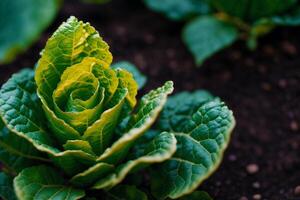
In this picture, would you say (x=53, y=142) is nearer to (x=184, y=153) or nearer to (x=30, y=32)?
(x=184, y=153)

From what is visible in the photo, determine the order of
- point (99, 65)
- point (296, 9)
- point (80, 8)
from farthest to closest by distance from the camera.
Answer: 1. point (80, 8)
2. point (296, 9)
3. point (99, 65)

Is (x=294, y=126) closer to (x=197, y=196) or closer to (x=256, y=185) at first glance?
(x=256, y=185)

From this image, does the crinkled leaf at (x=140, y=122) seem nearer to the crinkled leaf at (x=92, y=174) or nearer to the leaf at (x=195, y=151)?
the crinkled leaf at (x=92, y=174)

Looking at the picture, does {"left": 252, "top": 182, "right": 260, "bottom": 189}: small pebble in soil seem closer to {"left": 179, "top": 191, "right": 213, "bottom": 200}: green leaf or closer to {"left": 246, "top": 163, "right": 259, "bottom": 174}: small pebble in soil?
{"left": 246, "top": 163, "right": 259, "bottom": 174}: small pebble in soil

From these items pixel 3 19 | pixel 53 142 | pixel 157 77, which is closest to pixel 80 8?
pixel 3 19

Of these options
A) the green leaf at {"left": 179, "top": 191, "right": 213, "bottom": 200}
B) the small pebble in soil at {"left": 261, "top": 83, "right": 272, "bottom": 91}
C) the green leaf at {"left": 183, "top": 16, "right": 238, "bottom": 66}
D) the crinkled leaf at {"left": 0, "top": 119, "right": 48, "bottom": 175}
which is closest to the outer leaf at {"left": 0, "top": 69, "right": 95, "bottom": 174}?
the crinkled leaf at {"left": 0, "top": 119, "right": 48, "bottom": 175}

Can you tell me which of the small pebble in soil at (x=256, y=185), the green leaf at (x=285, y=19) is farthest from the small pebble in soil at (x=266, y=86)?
the small pebble in soil at (x=256, y=185)

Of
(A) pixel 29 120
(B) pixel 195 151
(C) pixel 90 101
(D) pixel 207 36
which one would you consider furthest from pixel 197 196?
(D) pixel 207 36
